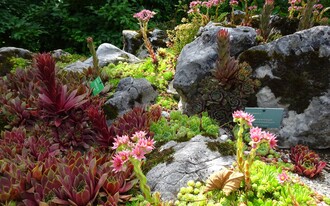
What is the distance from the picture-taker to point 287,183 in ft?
8.72

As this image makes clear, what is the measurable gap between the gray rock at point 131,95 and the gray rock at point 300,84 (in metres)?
1.84

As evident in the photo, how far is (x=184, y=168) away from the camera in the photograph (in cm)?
317

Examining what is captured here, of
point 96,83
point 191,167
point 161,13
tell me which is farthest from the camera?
point 161,13

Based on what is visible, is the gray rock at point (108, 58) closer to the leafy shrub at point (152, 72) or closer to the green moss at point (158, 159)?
the leafy shrub at point (152, 72)

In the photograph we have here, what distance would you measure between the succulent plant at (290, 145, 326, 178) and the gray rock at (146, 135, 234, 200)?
2.62 ft

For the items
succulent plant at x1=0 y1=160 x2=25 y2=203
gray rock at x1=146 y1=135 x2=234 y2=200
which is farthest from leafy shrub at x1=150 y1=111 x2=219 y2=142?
succulent plant at x1=0 y1=160 x2=25 y2=203

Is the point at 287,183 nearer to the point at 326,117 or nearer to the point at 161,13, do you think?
the point at 326,117

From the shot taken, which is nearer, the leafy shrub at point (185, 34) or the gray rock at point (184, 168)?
the gray rock at point (184, 168)

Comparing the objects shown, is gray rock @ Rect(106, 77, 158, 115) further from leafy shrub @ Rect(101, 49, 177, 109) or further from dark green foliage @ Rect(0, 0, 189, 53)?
dark green foliage @ Rect(0, 0, 189, 53)

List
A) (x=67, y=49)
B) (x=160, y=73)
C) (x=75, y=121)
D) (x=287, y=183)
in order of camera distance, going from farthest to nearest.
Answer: (x=67, y=49)
(x=160, y=73)
(x=75, y=121)
(x=287, y=183)

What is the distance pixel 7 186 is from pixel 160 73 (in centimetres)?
407

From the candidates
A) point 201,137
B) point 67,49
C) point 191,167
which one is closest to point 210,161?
point 191,167

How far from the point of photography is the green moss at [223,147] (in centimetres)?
340

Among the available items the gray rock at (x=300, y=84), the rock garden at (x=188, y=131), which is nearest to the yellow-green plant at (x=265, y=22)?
the rock garden at (x=188, y=131)
